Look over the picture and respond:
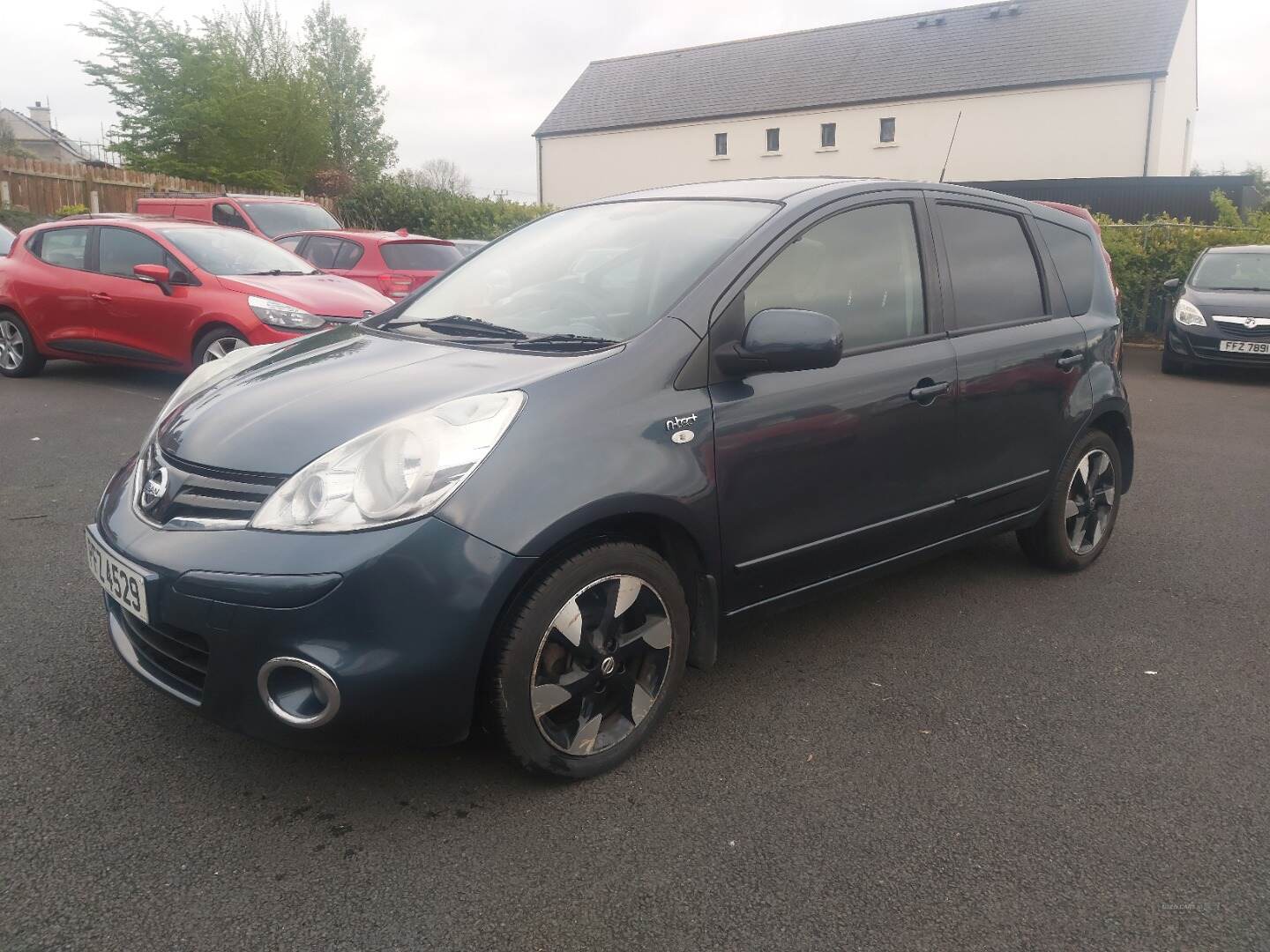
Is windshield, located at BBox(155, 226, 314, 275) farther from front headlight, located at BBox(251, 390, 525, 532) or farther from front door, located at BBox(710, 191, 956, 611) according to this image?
front headlight, located at BBox(251, 390, 525, 532)

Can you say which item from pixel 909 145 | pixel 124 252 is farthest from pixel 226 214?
pixel 909 145

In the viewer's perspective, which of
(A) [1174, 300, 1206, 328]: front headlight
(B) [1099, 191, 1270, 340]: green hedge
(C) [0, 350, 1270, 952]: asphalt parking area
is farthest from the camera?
(B) [1099, 191, 1270, 340]: green hedge

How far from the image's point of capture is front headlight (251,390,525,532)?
2418 millimetres

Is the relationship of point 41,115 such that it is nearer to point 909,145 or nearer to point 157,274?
point 909,145

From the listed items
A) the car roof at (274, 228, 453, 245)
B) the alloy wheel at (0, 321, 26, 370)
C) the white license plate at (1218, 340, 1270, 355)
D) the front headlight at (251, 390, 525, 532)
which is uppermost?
the car roof at (274, 228, 453, 245)

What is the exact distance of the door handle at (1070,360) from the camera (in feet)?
13.6

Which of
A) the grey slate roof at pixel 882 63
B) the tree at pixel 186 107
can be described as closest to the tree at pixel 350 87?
the grey slate roof at pixel 882 63

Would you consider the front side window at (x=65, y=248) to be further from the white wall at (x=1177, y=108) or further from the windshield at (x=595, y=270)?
the white wall at (x=1177, y=108)

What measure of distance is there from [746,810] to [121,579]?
168 centimetres

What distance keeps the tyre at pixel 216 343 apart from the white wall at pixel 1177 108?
3624 cm

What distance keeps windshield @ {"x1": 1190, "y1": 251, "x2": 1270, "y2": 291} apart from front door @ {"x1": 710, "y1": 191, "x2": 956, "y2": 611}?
1083 cm

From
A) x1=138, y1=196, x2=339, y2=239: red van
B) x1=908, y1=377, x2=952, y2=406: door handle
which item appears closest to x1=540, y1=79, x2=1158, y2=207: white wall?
x1=138, y1=196, x2=339, y2=239: red van

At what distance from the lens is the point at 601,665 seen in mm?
2697

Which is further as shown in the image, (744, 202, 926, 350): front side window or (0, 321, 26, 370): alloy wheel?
(0, 321, 26, 370): alloy wheel
